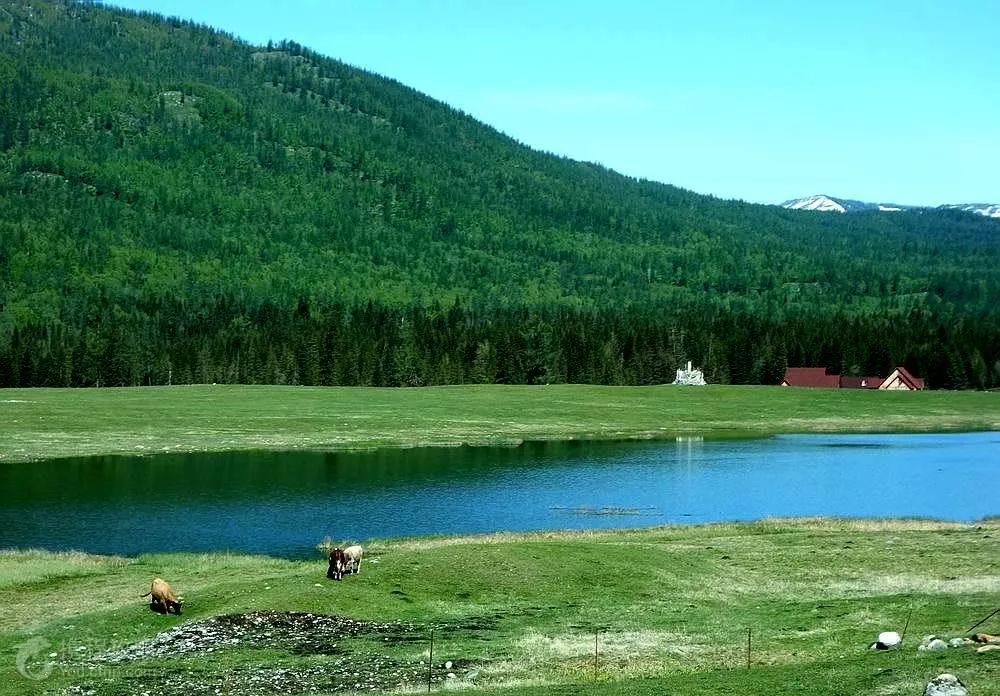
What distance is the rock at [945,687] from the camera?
19.6m

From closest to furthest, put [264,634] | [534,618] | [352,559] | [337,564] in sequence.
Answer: [264,634] < [534,618] < [337,564] < [352,559]

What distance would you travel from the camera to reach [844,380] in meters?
182

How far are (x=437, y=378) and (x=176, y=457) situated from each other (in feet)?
285

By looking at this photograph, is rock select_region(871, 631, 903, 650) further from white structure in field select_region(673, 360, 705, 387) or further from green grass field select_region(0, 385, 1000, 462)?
white structure in field select_region(673, 360, 705, 387)

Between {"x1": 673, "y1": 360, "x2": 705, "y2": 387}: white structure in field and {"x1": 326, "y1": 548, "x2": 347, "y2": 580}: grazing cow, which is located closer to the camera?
{"x1": 326, "y1": 548, "x2": 347, "y2": 580}: grazing cow

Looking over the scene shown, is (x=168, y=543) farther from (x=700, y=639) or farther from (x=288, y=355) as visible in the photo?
(x=288, y=355)

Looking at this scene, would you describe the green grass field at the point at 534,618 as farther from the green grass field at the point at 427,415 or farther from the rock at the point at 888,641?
the green grass field at the point at 427,415

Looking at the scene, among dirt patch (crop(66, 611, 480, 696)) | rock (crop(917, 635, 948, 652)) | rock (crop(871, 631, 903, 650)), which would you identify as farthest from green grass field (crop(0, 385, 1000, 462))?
rock (crop(917, 635, 948, 652))

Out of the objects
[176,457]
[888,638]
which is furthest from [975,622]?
[176,457]

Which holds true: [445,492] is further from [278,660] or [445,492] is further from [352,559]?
[278,660]

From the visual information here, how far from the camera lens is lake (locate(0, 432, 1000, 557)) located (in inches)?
2285

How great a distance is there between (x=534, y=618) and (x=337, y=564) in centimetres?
697

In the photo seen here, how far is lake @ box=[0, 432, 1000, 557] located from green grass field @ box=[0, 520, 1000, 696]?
423 inches

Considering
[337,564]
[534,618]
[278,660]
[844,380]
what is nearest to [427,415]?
[337,564]
